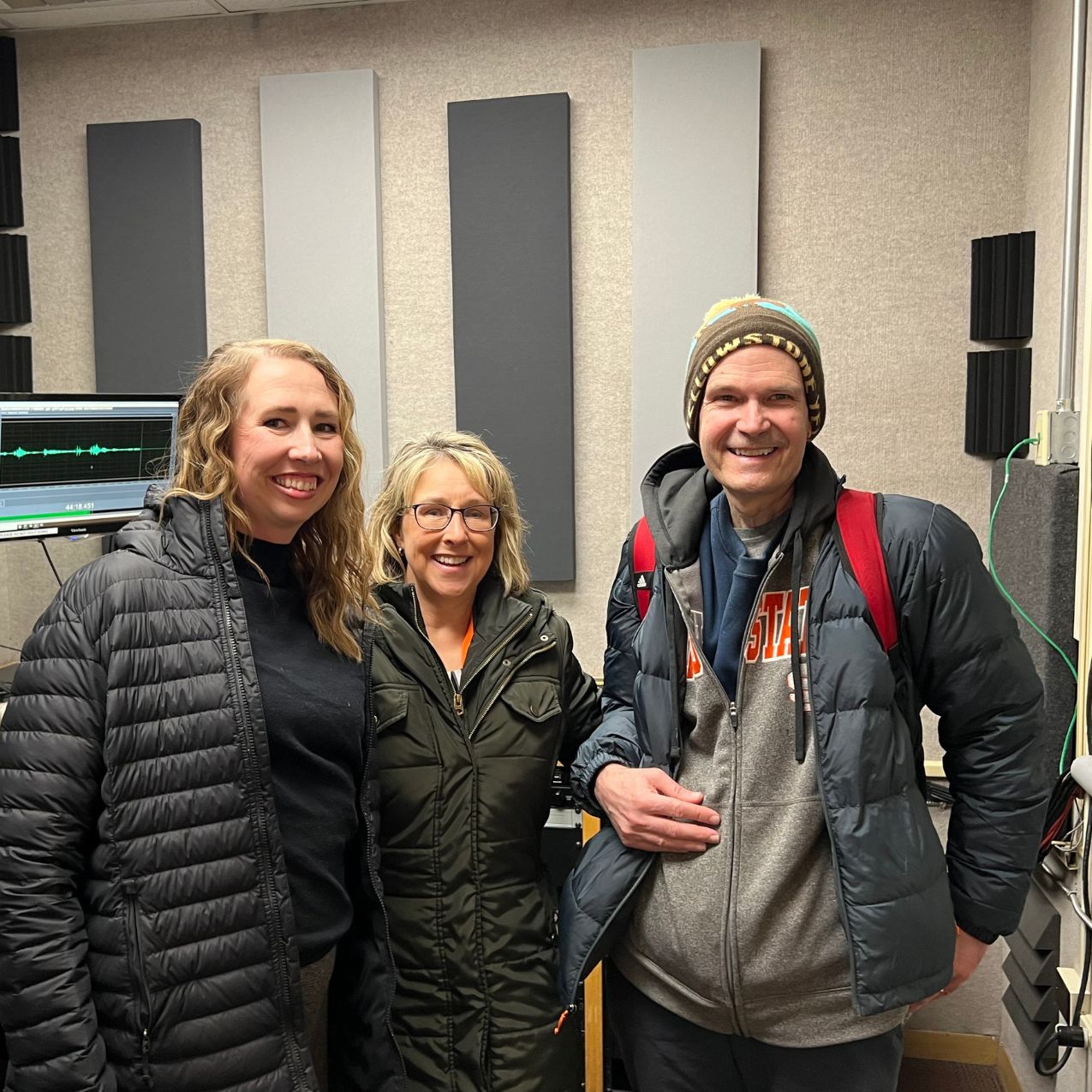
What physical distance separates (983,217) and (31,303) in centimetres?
267

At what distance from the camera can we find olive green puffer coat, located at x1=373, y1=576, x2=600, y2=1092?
1499 millimetres

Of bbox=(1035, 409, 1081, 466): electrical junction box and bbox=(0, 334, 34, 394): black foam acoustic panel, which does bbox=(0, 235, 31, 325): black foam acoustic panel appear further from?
bbox=(1035, 409, 1081, 466): electrical junction box

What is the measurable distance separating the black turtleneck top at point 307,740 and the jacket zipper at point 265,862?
0.05m

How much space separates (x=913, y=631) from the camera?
1213 millimetres

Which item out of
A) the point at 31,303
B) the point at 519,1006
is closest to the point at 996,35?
the point at 519,1006

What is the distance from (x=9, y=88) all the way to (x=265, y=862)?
2.65m

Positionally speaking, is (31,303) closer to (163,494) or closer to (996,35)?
(163,494)

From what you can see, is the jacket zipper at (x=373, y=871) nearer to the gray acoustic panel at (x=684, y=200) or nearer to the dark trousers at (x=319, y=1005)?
the dark trousers at (x=319, y=1005)

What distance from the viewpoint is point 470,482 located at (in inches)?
64.2

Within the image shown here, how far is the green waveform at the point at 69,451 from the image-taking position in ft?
7.41

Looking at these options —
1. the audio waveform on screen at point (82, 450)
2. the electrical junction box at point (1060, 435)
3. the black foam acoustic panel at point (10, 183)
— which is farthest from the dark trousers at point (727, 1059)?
the black foam acoustic panel at point (10, 183)

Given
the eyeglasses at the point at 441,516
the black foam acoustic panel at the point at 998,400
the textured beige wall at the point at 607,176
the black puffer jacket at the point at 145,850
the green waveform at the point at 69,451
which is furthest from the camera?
the textured beige wall at the point at 607,176

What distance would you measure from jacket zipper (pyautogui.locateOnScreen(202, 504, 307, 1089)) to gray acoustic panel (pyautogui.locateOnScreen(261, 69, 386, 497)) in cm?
163

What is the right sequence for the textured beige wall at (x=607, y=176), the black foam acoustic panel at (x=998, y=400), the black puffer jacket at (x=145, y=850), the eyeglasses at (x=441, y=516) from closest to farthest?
the black puffer jacket at (x=145, y=850)
the eyeglasses at (x=441, y=516)
the black foam acoustic panel at (x=998, y=400)
the textured beige wall at (x=607, y=176)
